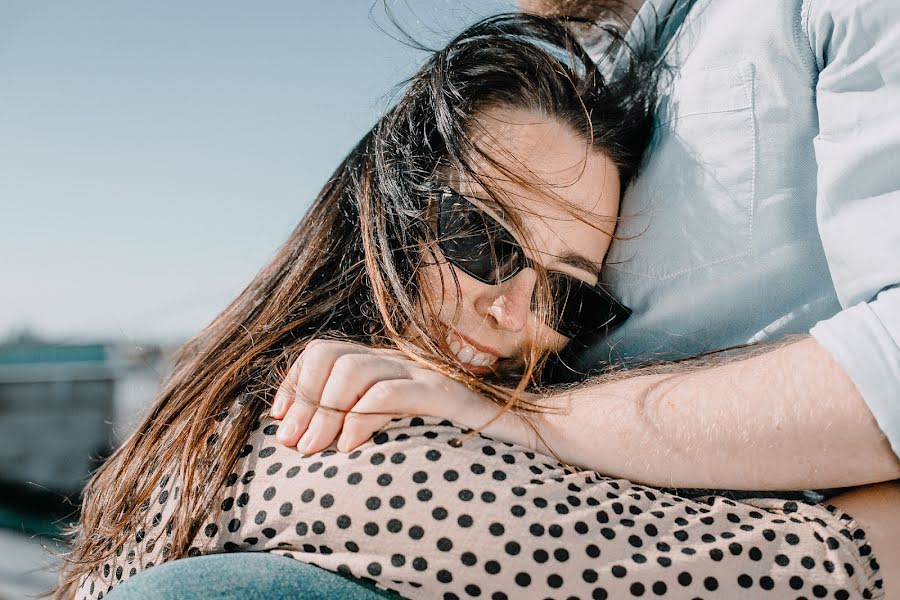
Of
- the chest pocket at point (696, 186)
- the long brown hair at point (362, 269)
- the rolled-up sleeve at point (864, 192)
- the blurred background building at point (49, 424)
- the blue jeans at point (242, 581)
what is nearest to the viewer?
the blue jeans at point (242, 581)

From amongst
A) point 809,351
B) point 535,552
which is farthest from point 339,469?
point 809,351

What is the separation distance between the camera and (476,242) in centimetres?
152

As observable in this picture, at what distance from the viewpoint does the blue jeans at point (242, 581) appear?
0.98m

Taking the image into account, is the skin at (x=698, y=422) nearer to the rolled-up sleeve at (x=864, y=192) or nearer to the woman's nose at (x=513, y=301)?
the rolled-up sleeve at (x=864, y=192)

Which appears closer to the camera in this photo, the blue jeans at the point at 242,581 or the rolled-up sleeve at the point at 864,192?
the blue jeans at the point at 242,581

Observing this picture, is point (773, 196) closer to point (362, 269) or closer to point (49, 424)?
point (362, 269)

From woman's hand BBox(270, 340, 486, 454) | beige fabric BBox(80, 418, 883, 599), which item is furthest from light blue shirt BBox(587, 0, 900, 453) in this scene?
woman's hand BBox(270, 340, 486, 454)

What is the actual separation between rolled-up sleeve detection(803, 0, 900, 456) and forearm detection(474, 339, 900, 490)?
40 mm

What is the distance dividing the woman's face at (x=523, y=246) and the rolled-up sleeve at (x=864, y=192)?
1.59 ft

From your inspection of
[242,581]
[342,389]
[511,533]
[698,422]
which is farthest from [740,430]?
[242,581]

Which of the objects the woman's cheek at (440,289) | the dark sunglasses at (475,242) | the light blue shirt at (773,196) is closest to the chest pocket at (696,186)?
the light blue shirt at (773,196)

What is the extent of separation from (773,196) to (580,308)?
472 millimetres

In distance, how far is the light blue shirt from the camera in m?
1.18

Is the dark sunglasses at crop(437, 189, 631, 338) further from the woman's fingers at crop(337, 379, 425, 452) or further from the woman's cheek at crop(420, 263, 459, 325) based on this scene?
the woman's fingers at crop(337, 379, 425, 452)
